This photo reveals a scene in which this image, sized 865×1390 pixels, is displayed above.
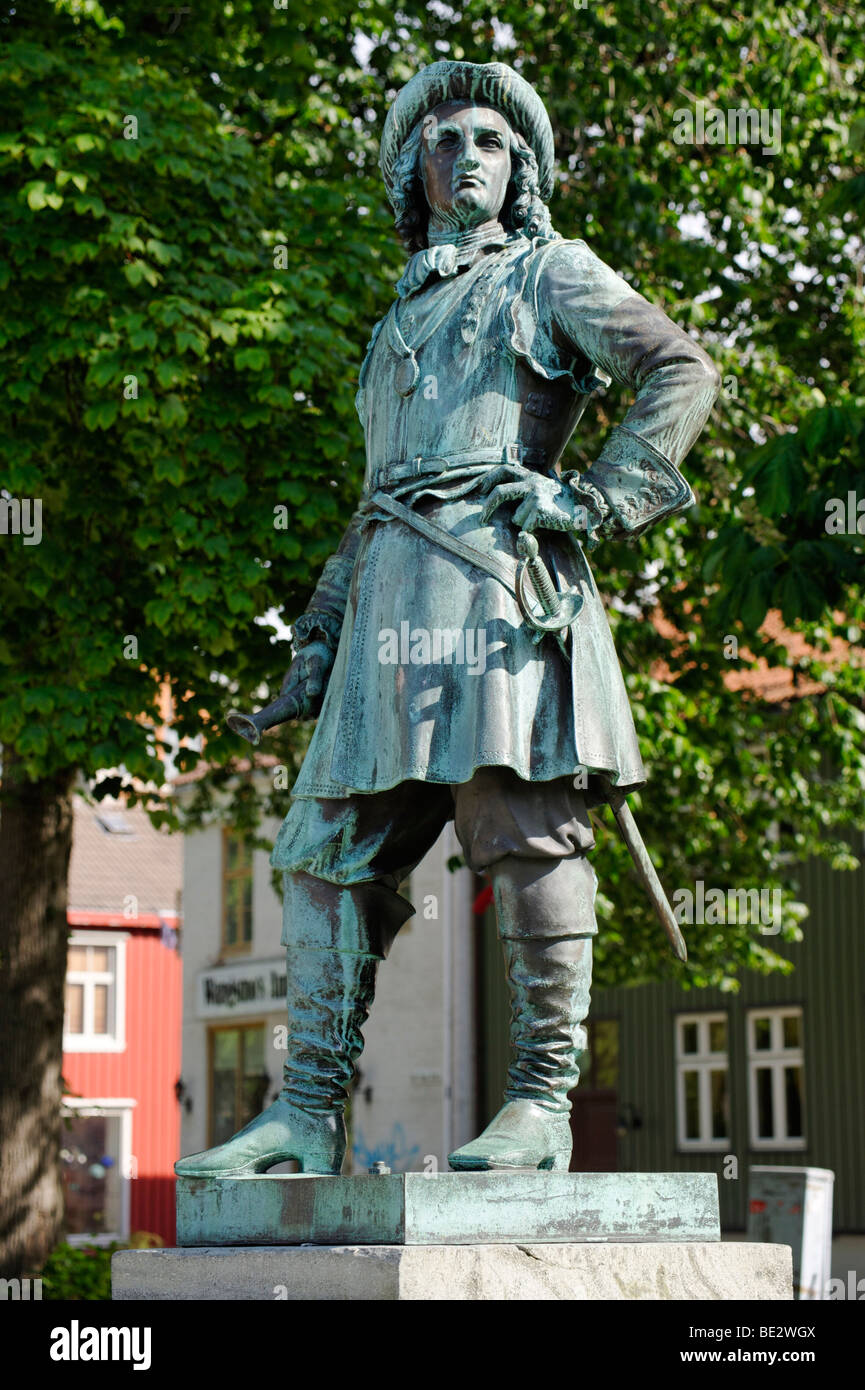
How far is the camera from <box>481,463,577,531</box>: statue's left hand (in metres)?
4.06

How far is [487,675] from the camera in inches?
157

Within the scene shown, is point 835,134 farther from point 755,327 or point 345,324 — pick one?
point 345,324

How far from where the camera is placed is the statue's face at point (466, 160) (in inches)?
177

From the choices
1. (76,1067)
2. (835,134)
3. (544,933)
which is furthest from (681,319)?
(76,1067)

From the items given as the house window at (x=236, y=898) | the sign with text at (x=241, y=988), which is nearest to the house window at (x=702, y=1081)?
the sign with text at (x=241, y=988)

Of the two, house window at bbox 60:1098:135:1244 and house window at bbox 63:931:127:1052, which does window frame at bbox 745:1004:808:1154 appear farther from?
house window at bbox 63:931:127:1052

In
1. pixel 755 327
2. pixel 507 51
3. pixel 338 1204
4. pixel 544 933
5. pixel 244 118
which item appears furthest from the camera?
pixel 755 327

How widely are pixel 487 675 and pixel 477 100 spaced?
4.95 feet

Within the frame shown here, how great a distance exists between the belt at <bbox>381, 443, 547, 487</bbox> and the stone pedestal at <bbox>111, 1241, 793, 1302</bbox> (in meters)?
1.70

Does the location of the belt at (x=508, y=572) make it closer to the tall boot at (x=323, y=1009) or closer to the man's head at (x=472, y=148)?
the tall boot at (x=323, y=1009)

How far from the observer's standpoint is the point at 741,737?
15.3 metres

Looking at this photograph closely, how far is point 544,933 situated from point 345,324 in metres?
7.44

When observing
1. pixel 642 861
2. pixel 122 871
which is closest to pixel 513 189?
pixel 642 861

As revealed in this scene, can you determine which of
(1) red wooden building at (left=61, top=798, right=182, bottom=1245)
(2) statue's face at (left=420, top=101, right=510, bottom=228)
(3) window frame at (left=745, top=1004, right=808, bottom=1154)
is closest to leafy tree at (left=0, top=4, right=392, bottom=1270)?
(2) statue's face at (left=420, top=101, right=510, bottom=228)
